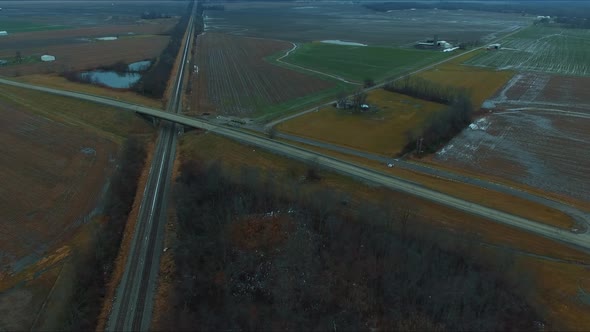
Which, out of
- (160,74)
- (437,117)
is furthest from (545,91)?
(160,74)

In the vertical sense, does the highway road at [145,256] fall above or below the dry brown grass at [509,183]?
below

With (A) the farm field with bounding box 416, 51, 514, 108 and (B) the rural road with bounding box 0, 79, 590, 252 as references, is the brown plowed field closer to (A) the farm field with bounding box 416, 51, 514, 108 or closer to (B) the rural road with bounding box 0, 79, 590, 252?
(A) the farm field with bounding box 416, 51, 514, 108

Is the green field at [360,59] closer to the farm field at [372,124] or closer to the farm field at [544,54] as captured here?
the farm field at [544,54]

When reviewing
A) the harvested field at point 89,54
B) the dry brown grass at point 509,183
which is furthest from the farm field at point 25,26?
the dry brown grass at point 509,183

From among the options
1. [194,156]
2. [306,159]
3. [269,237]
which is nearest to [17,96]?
[194,156]

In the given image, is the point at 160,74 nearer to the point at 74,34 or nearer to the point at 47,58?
the point at 47,58

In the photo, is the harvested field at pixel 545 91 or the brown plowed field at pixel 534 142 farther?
the harvested field at pixel 545 91

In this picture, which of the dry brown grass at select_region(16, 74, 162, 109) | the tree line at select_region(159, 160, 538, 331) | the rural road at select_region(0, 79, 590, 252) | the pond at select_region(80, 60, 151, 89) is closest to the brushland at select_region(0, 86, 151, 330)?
the dry brown grass at select_region(16, 74, 162, 109)

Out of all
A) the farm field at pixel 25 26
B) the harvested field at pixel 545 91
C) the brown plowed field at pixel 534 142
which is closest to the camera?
the brown plowed field at pixel 534 142
